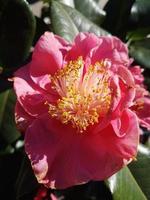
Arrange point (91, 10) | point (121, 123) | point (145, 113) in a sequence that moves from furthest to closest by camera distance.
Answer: point (91, 10) < point (145, 113) < point (121, 123)

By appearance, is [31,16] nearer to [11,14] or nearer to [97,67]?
[11,14]

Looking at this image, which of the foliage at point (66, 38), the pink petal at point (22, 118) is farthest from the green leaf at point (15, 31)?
the pink petal at point (22, 118)

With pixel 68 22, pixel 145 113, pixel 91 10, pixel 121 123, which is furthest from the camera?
pixel 91 10

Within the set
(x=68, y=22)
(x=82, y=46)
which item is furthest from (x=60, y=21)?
(x=82, y=46)

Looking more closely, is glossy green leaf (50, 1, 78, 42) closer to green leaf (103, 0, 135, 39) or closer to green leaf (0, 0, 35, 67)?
green leaf (0, 0, 35, 67)

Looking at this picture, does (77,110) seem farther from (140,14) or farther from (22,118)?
(140,14)

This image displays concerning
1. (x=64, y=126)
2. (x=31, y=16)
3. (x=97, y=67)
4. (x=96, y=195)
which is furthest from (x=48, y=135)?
(x=96, y=195)
